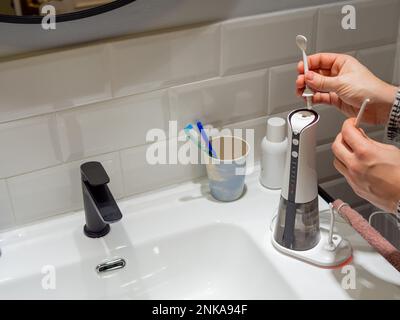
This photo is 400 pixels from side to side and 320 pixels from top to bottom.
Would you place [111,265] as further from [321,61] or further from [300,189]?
[321,61]

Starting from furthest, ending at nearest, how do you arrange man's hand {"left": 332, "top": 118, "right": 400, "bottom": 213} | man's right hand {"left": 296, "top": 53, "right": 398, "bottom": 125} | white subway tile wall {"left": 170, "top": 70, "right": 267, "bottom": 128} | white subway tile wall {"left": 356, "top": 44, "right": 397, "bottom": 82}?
white subway tile wall {"left": 356, "top": 44, "right": 397, "bottom": 82}, white subway tile wall {"left": 170, "top": 70, "right": 267, "bottom": 128}, man's right hand {"left": 296, "top": 53, "right": 398, "bottom": 125}, man's hand {"left": 332, "top": 118, "right": 400, "bottom": 213}

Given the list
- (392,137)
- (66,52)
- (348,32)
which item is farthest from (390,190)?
(66,52)

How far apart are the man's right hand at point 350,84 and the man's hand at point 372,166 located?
0.09 metres

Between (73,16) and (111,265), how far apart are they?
39cm

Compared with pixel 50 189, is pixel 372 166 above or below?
above

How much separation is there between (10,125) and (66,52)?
0.14m

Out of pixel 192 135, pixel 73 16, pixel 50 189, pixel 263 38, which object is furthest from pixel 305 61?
pixel 50 189

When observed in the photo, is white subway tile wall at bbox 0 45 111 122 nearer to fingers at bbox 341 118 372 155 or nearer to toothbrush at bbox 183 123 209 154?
toothbrush at bbox 183 123 209 154

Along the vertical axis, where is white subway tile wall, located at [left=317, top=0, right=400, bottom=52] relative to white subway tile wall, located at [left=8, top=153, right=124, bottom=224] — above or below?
above

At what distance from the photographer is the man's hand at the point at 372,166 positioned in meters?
0.69

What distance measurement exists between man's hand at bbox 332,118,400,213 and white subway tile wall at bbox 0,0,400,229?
26 cm

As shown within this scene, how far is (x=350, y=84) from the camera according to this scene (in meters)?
0.80

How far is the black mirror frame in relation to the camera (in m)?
0.72

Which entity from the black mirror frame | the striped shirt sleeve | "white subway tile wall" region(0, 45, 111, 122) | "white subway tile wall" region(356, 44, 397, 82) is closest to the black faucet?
"white subway tile wall" region(0, 45, 111, 122)
